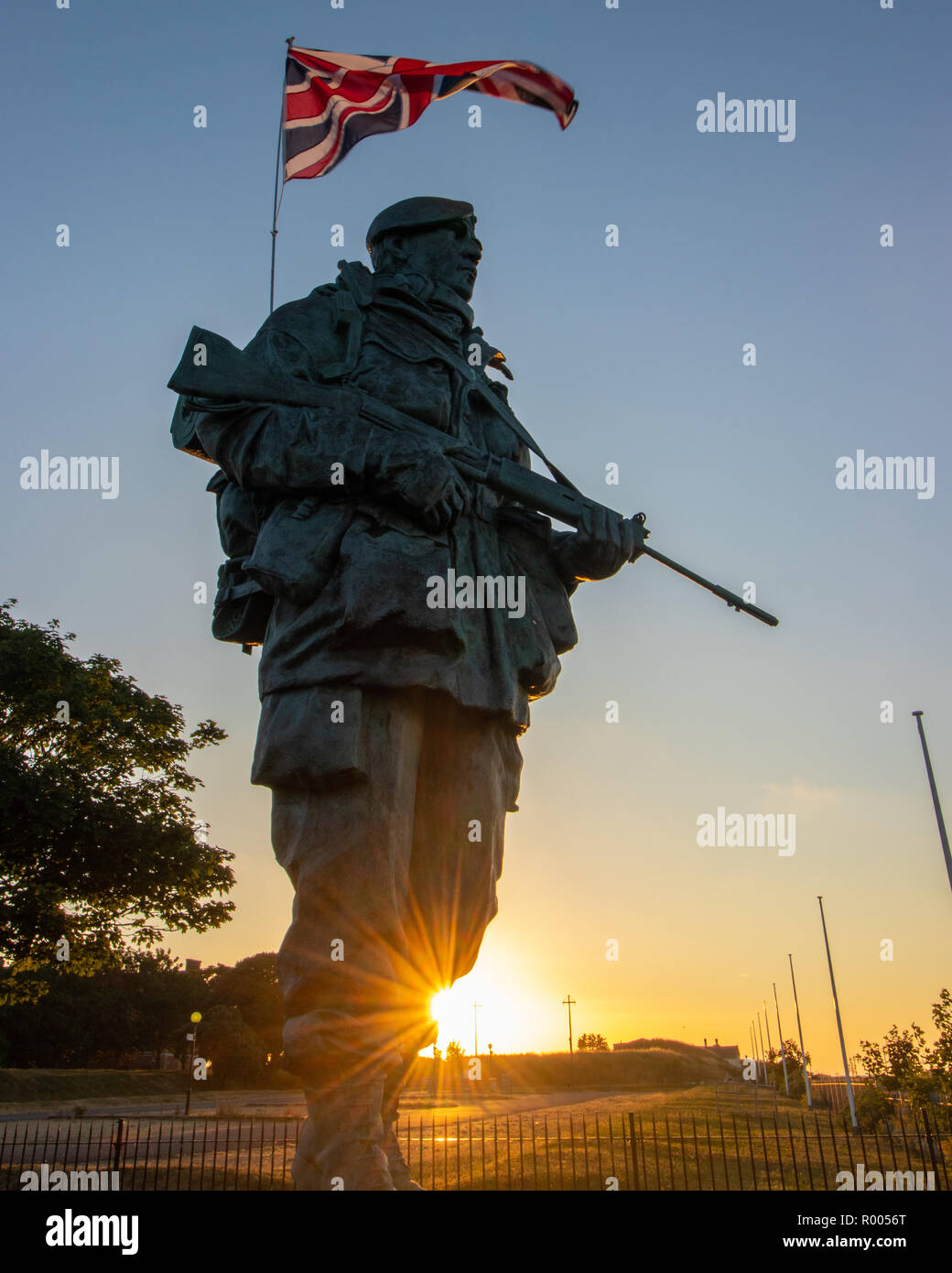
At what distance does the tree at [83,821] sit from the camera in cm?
2047

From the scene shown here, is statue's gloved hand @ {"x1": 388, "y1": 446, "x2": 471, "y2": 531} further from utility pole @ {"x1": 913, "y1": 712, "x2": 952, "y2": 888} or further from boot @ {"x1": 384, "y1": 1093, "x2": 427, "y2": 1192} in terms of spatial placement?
utility pole @ {"x1": 913, "y1": 712, "x2": 952, "y2": 888}

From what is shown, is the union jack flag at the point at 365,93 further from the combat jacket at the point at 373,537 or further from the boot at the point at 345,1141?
the boot at the point at 345,1141

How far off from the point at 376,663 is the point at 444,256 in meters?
2.30

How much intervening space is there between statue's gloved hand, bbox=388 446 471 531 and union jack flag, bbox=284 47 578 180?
9.78ft

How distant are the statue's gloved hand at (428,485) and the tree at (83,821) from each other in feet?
59.5

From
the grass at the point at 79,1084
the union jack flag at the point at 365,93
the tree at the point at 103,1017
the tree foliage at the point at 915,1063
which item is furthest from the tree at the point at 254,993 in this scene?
the union jack flag at the point at 365,93

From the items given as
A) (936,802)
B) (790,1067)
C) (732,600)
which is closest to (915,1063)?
(936,802)

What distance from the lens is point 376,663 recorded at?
396cm
